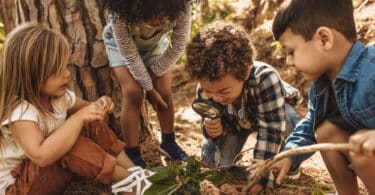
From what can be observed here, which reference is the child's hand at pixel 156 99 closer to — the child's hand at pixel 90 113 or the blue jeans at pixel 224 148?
the blue jeans at pixel 224 148

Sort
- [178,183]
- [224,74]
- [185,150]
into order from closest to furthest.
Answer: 1. [178,183]
2. [224,74]
3. [185,150]

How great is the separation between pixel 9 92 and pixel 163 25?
0.88 metres

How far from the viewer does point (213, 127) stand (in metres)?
2.52

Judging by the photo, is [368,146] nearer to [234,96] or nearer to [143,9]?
[234,96]

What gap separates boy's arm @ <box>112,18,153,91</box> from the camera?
239cm

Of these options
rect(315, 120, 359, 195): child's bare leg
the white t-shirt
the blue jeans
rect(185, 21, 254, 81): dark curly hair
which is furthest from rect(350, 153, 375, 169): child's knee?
the white t-shirt

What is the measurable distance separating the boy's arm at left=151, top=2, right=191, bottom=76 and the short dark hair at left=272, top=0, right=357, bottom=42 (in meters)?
0.80

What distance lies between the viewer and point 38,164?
6.54 feet

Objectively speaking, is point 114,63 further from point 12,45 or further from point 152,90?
point 12,45

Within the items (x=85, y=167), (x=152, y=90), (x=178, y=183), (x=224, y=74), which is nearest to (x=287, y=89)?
(x=224, y=74)

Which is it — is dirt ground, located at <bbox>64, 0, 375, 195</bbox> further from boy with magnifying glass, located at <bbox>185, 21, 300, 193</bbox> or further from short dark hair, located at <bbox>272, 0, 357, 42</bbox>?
short dark hair, located at <bbox>272, 0, 357, 42</bbox>

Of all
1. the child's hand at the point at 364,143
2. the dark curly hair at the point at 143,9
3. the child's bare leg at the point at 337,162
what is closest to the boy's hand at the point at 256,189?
the child's bare leg at the point at 337,162

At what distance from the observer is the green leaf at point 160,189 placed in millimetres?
1950

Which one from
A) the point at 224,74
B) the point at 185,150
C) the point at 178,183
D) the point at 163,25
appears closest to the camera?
the point at 178,183
